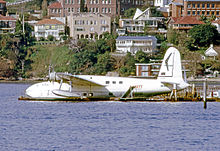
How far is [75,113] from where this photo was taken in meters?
69.8

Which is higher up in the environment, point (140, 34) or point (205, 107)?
point (140, 34)

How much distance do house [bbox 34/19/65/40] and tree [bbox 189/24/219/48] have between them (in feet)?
120

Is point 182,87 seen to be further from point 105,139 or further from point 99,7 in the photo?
point 99,7

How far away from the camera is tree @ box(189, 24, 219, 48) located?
5433 inches

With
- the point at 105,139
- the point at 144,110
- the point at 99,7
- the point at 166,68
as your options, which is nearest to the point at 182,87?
the point at 166,68

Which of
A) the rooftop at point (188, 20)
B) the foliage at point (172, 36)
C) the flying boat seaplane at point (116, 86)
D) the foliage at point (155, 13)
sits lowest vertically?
the flying boat seaplane at point (116, 86)

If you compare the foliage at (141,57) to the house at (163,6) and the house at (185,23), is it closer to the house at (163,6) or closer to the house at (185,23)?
the house at (185,23)

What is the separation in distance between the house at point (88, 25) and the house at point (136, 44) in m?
14.7

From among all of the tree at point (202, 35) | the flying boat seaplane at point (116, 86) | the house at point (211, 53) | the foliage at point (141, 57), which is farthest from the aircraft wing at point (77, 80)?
the tree at point (202, 35)

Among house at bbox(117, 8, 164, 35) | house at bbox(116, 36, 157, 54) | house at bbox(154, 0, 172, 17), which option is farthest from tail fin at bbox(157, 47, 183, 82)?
house at bbox(154, 0, 172, 17)

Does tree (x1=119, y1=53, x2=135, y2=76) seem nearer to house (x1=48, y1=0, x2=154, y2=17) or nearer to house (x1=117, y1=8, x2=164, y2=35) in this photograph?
house (x1=117, y1=8, x2=164, y2=35)

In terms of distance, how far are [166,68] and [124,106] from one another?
8.06 m

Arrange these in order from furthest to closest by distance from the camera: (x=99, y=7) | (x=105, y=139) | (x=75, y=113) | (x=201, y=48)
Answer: (x=99, y=7)
(x=201, y=48)
(x=75, y=113)
(x=105, y=139)

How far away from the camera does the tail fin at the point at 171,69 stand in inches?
3164
